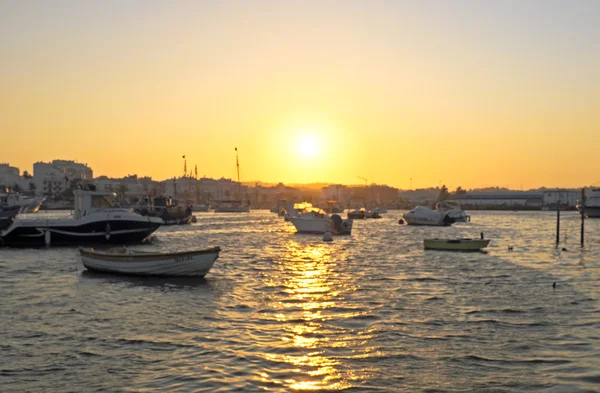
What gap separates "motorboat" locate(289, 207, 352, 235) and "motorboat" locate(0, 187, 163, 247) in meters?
32.8

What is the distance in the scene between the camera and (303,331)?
2070 centimetres

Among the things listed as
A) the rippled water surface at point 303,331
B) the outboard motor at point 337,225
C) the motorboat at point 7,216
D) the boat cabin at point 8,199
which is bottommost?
the rippled water surface at point 303,331

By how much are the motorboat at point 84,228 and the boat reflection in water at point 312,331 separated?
21926mm

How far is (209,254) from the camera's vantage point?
33250 millimetres

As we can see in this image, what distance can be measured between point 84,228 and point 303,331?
128 feet

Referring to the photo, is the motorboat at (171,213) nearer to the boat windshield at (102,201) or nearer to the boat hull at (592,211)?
the boat windshield at (102,201)

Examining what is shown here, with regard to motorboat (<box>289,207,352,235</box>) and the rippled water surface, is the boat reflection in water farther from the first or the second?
motorboat (<box>289,207,352,235</box>)

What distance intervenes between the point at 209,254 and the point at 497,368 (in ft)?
64.9

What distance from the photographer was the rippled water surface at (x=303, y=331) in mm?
15586

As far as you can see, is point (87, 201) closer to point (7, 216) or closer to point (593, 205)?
point (7, 216)

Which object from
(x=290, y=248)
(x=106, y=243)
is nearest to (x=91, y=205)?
(x=106, y=243)

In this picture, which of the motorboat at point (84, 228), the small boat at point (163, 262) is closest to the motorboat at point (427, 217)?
the motorboat at point (84, 228)

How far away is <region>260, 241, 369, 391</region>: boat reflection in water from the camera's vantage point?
1564 cm

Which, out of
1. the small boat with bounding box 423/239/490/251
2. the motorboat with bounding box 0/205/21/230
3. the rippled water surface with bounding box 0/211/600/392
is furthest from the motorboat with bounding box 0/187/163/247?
the small boat with bounding box 423/239/490/251
